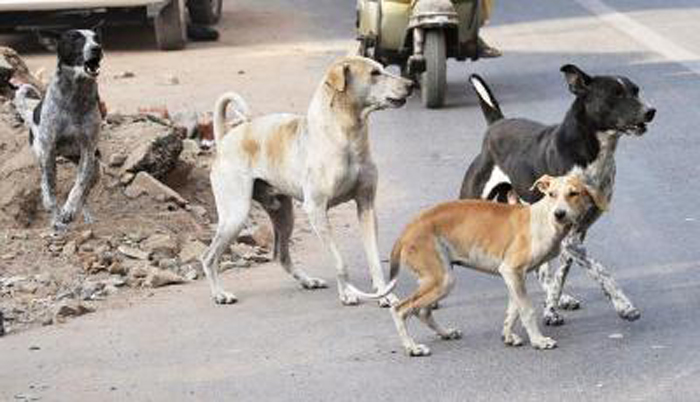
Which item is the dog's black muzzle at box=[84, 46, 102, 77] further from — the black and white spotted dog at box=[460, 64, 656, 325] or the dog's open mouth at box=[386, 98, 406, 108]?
the black and white spotted dog at box=[460, 64, 656, 325]

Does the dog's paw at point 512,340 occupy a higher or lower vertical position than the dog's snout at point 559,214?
lower

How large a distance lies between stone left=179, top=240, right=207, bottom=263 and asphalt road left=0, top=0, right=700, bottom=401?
0.37m

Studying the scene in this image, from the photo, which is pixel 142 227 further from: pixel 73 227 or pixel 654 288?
pixel 654 288

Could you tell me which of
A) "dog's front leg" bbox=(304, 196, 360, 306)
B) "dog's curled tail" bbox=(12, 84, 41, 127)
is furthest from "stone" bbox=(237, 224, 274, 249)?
"dog's curled tail" bbox=(12, 84, 41, 127)

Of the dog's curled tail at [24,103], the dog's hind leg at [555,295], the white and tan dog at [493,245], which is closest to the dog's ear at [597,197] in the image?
the white and tan dog at [493,245]

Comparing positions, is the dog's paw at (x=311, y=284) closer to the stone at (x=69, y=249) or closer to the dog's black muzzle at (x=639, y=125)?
the stone at (x=69, y=249)

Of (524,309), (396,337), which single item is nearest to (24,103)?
(396,337)

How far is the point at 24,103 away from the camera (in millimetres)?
13086

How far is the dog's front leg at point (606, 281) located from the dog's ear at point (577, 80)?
0.83m

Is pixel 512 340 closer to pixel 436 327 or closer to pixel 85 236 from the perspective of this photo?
pixel 436 327

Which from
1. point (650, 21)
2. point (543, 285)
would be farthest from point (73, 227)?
A: point (650, 21)

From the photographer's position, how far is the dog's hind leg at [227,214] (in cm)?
1033

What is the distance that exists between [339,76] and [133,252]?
2.04 meters

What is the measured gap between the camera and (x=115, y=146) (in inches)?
504
